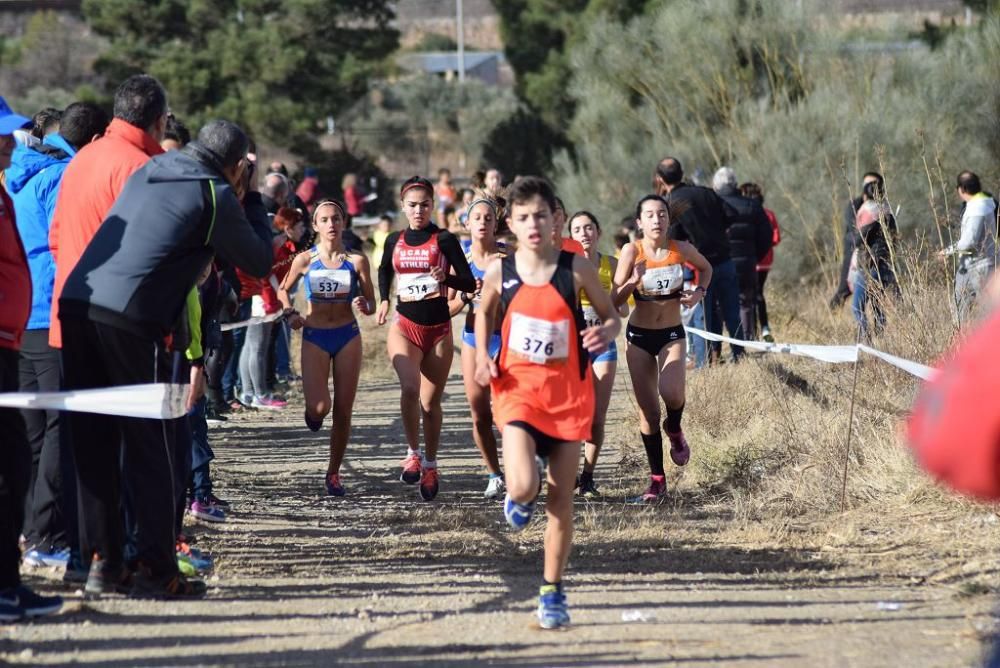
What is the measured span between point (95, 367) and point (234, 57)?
2984 centimetres

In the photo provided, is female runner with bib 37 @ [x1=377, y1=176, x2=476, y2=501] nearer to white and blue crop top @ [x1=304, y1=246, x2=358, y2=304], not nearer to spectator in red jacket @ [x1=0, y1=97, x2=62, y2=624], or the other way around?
white and blue crop top @ [x1=304, y1=246, x2=358, y2=304]

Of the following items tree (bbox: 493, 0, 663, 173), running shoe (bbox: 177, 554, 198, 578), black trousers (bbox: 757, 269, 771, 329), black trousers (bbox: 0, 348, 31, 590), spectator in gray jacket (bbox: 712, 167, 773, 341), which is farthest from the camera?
tree (bbox: 493, 0, 663, 173)

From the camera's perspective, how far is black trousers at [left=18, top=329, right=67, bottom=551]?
6.86 meters

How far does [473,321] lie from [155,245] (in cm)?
366

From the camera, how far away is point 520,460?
239 inches

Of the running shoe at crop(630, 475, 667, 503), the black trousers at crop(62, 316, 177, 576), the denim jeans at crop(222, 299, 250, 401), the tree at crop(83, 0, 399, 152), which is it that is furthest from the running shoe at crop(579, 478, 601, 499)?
the tree at crop(83, 0, 399, 152)

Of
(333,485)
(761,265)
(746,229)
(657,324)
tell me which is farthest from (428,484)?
(761,265)

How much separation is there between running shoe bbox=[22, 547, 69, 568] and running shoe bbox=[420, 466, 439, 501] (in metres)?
2.96

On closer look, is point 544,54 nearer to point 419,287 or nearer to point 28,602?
point 419,287

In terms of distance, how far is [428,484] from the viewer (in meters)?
9.52

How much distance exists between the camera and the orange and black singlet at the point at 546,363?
6.16 metres

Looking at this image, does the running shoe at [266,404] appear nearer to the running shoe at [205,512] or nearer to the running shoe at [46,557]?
the running shoe at [205,512]

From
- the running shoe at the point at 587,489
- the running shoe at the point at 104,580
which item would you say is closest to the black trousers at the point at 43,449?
the running shoe at the point at 104,580

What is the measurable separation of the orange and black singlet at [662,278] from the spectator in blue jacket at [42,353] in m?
3.74
